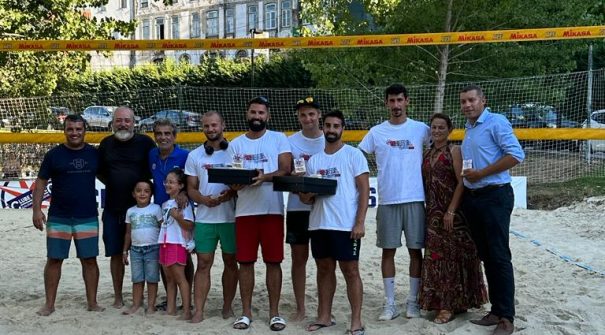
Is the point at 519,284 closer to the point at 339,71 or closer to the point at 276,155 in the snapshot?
the point at 276,155

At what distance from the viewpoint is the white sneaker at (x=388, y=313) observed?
477 centimetres

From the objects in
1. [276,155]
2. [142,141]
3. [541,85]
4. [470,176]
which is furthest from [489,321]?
[541,85]

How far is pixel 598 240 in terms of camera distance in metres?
7.91

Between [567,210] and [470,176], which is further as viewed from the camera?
[567,210]

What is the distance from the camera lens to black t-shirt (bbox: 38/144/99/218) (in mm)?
4996

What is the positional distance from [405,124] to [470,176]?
2.23 feet

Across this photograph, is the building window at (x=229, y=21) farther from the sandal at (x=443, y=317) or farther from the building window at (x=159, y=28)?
the sandal at (x=443, y=317)

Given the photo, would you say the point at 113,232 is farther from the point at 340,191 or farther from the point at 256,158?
the point at 340,191

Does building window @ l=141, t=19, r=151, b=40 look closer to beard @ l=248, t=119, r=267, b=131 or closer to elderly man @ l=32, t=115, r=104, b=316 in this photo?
elderly man @ l=32, t=115, r=104, b=316

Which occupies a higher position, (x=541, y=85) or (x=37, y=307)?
(x=541, y=85)

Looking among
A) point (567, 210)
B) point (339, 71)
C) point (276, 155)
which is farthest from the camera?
point (339, 71)

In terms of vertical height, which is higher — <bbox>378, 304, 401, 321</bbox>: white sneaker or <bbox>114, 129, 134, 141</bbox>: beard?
<bbox>114, 129, 134, 141</bbox>: beard

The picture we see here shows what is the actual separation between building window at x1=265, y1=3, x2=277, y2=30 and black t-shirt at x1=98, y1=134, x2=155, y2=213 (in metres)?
32.6

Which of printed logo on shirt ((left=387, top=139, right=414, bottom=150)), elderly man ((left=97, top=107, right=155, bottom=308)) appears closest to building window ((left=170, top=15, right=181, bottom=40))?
elderly man ((left=97, top=107, right=155, bottom=308))
